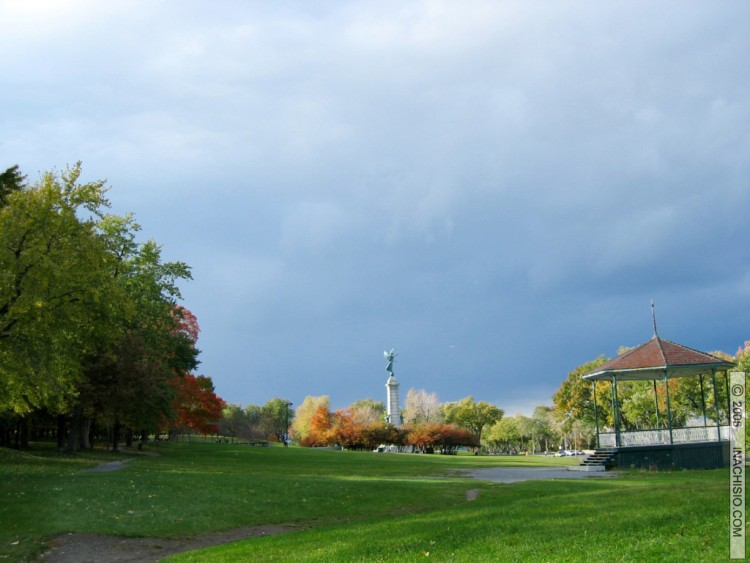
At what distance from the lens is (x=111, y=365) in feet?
136

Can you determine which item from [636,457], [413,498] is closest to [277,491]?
[413,498]

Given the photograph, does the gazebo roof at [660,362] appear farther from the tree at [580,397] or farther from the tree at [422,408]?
the tree at [422,408]

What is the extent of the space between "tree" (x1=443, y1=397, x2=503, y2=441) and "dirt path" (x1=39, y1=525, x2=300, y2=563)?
367 ft

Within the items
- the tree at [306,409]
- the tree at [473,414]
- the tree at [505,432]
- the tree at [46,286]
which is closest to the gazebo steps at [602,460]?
the tree at [46,286]

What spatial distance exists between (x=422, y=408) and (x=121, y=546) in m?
112

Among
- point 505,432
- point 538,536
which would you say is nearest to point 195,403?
point 538,536

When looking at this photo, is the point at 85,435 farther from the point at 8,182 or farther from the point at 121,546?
the point at 121,546

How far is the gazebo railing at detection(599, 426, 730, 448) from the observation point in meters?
36.5

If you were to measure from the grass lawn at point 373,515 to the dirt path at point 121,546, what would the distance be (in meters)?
0.47

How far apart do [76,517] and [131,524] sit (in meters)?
1.72

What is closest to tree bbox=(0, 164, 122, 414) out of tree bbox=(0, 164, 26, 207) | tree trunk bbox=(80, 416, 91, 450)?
tree bbox=(0, 164, 26, 207)

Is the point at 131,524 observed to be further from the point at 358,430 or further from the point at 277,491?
the point at 358,430

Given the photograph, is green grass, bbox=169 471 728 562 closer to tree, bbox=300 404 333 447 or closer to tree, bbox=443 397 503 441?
tree, bbox=300 404 333 447

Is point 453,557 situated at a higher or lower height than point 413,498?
higher
